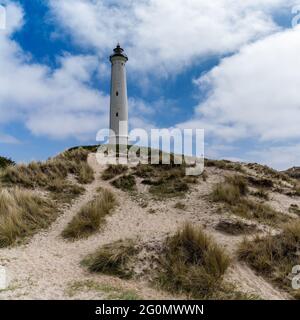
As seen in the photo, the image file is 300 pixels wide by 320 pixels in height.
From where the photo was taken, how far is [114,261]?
7211 millimetres

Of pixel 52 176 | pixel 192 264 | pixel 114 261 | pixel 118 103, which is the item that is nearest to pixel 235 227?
pixel 192 264

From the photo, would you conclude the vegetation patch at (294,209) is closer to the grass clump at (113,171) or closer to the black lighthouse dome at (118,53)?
the grass clump at (113,171)

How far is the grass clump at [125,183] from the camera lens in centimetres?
1523

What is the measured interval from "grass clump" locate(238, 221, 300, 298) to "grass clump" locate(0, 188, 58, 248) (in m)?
6.97

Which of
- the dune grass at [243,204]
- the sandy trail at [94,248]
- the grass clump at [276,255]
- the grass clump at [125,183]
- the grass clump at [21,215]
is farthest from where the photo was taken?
the grass clump at [125,183]

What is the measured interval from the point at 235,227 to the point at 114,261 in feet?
15.8

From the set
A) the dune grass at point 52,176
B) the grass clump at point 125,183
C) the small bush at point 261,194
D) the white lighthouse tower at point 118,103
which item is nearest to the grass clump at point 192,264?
the dune grass at point 52,176

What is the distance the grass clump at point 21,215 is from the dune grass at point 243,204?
283 inches

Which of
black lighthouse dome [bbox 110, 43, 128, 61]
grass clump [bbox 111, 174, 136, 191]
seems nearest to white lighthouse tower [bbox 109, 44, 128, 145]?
black lighthouse dome [bbox 110, 43, 128, 61]

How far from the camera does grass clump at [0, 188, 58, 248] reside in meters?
9.25

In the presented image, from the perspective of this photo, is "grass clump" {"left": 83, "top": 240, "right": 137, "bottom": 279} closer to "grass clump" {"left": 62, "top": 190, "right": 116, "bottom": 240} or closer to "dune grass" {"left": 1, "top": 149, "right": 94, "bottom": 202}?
"grass clump" {"left": 62, "top": 190, "right": 116, "bottom": 240}

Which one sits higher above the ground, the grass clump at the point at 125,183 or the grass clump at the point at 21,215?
the grass clump at the point at 125,183

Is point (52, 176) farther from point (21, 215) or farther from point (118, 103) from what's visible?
point (118, 103)

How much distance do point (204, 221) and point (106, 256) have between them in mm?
4866
